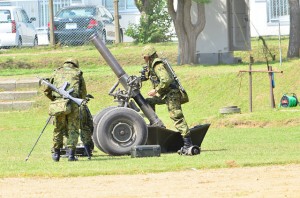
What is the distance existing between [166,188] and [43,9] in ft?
112

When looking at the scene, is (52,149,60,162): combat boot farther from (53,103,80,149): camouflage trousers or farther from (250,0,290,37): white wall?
(250,0,290,37): white wall

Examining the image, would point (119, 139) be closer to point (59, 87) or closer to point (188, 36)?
point (59, 87)

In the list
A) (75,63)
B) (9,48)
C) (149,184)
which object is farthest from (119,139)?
(9,48)

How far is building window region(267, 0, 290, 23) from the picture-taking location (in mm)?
48031

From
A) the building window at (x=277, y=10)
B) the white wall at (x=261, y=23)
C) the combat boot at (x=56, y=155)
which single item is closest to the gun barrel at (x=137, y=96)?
the combat boot at (x=56, y=155)

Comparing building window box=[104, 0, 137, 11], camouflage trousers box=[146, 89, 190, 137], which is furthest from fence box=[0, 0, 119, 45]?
camouflage trousers box=[146, 89, 190, 137]

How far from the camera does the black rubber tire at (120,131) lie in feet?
69.5

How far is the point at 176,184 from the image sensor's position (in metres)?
16.4

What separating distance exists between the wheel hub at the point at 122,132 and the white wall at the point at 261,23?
25.5 meters

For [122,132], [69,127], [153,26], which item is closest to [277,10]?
[153,26]

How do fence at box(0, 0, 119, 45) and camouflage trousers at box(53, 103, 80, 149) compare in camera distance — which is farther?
fence at box(0, 0, 119, 45)

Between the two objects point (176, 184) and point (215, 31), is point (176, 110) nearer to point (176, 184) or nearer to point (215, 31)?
point (176, 184)

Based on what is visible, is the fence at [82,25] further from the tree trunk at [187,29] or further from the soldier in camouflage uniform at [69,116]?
the soldier in camouflage uniform at [69,116]

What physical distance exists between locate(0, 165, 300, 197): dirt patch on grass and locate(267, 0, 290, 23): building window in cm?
3019
